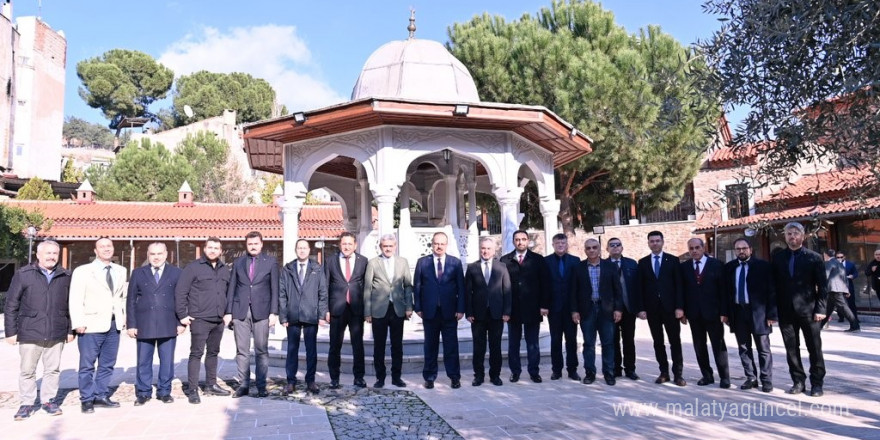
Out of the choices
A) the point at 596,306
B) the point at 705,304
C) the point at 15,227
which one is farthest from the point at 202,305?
the point at 15,227

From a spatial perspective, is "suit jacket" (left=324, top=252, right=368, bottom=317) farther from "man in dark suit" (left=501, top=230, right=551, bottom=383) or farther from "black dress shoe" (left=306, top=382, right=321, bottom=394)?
"man in dark suit" (left=501, top=230, right=551, bottom=383)

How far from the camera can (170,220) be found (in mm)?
23188

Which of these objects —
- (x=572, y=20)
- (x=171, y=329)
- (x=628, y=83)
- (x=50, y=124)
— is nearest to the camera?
(x=171, y=329)

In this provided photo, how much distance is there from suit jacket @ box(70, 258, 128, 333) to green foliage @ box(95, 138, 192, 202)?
100 feet

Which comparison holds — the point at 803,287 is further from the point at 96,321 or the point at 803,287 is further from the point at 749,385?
the point at 96,321

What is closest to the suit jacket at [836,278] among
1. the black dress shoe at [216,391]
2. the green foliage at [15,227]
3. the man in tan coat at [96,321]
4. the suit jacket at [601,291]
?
the suit jacket at [601,291]

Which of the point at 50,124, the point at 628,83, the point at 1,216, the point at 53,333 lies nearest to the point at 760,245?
the point at 628,83

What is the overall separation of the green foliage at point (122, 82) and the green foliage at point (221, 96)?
7.48ft

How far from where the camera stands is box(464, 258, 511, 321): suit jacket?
18.9ft

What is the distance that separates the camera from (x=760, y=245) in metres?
17.6

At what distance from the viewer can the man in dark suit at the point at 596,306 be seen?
5793 millimetres

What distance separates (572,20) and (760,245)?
9.29 m

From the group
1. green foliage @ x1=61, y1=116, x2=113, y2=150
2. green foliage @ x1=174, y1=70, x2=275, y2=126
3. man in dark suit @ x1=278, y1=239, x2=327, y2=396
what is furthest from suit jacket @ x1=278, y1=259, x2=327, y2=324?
green foliage @ x1=61, y1=116, x2=113, y2=150

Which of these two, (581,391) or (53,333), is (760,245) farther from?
(53,333)
